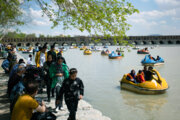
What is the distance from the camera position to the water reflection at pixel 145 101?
30.8ft

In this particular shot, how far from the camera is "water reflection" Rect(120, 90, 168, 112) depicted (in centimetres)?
940

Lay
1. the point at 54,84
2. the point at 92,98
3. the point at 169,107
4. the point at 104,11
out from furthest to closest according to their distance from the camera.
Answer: the point at 92,98 < the point at 169,107 < the point at 104,11 < the point at 54,84

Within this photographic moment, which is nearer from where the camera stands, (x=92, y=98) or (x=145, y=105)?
(x=145, y=105)

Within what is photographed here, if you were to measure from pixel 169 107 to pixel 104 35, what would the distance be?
17.1 ft

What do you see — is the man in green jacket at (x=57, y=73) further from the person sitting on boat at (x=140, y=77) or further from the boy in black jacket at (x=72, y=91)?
the person sitting on boat at (x=140, y=77)

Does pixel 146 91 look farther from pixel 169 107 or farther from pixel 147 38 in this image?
pixel 147 38

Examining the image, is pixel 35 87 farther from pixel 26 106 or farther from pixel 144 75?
pixel 144 75

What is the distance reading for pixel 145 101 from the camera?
10219mm

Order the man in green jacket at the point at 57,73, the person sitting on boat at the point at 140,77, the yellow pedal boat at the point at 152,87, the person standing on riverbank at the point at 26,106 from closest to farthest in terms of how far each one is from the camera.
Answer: the person standing on riverbank at the point at 26,106
the man in green jacket at the point at 57,73
the yellow pedal boat at the point at 152,87
the person sitting on boat at the point at 140,77

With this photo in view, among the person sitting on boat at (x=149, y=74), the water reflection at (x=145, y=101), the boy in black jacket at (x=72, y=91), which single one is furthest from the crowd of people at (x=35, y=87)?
the person sitting on boat at (x=149, y=74)

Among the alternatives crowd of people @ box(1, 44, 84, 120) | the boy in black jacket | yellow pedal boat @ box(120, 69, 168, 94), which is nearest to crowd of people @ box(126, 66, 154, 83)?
yellow pedal boat @ box(120, 69, 168, 94)

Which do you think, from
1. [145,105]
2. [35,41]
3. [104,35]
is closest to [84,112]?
[104,35]

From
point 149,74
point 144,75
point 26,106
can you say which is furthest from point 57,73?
point 144,75

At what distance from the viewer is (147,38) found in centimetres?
11900
